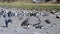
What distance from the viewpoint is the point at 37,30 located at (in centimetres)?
612

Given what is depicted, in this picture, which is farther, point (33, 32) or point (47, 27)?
point (47, 27)

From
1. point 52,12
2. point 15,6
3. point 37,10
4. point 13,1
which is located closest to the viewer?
point 52,12

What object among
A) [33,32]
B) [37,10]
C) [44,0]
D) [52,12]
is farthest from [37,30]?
[44,0]

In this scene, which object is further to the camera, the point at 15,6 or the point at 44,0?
the point at 44,0

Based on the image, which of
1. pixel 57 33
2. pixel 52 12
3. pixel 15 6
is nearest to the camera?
pixel 57 33

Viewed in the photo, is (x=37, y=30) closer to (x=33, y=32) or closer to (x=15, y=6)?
(x=33, y=32)

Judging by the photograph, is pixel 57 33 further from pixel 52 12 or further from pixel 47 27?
pixel 52 12

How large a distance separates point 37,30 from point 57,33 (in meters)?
0.56

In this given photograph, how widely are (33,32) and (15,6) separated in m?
5.85

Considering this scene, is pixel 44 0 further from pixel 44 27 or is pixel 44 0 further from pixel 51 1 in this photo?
pixel 44 27

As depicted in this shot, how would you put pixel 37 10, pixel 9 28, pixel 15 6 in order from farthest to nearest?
1. pixel 15 6
2. pixel 37 10
3. pixel 9 28

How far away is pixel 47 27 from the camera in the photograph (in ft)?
21.7

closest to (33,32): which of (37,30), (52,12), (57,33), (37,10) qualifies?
(37,30)

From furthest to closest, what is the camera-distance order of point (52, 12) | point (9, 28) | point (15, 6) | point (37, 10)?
1. point (15, 6)
2. point (37, 10)
3. point (52, 12)
4. point (9, 28)
